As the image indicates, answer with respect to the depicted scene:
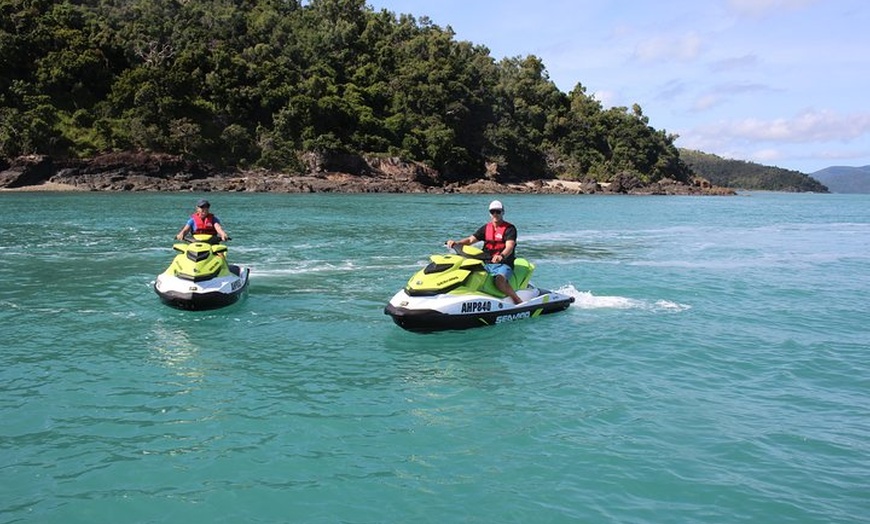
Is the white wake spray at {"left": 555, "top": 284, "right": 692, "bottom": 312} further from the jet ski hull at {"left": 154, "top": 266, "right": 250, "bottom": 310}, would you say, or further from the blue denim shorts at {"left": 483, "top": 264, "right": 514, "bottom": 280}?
the jet ski hull at {"left": 154, "top": 266, "right": 250, "bottom": 310}

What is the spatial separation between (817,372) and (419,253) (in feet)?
46.3

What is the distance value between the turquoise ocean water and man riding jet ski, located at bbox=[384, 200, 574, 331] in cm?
33

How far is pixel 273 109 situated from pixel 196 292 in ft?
257

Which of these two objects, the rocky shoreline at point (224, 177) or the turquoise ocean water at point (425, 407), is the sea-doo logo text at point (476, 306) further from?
the rocky shoreline at point (224, 177)

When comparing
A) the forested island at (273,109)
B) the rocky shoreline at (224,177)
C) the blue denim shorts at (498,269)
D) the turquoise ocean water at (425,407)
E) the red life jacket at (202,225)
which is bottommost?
the turquoise ocean water at (425,407)

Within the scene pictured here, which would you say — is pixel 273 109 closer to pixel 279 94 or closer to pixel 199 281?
pixel 279 94

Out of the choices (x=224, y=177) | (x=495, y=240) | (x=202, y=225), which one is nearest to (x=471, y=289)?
(x=495, y=240)

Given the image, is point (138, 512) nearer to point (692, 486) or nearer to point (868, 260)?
point (692, 486)

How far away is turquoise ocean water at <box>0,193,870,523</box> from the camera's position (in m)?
5.64

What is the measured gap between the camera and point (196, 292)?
11828mm

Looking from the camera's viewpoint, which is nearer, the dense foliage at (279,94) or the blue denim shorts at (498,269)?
the blue denim shorts at (498,269)

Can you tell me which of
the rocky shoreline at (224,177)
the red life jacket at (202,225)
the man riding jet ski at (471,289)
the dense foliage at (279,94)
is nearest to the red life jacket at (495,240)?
the man riding jet ski at (471,289)

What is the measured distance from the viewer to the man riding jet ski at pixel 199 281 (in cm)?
1190

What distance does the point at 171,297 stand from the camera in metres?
11.9
